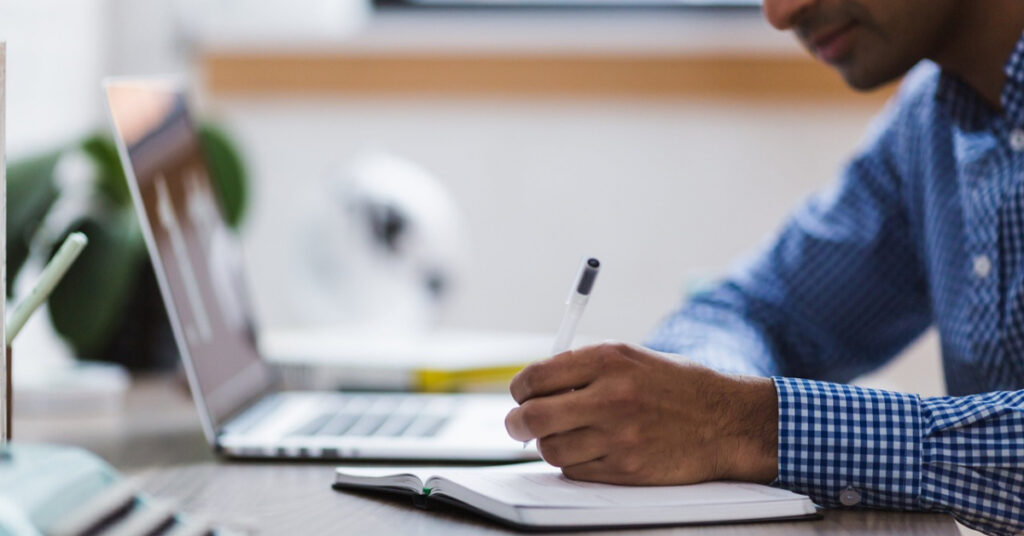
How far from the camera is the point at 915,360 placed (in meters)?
2.17

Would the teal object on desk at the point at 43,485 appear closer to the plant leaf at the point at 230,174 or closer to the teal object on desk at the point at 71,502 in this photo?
the teal object on desk at the point at 71,502

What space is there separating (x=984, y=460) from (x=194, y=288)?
63cm

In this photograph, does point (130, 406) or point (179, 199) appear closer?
point (179, 199)

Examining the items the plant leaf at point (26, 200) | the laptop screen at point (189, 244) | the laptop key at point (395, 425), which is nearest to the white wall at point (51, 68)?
the plant leaf at point (26, 200)

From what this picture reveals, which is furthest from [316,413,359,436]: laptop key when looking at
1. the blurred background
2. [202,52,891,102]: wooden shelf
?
[202,52,891,102]: wooden shelf

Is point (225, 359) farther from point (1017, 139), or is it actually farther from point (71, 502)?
point (1017, 139)

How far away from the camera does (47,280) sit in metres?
0.70

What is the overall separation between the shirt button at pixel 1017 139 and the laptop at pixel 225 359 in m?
0.56

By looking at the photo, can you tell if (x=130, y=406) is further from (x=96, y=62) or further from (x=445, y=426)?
(x=96, y=62)

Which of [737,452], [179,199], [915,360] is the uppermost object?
[179,199]

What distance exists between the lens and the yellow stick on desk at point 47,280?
693mm

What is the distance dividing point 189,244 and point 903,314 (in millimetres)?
847

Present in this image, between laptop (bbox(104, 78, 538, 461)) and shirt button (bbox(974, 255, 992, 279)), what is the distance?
484 mm

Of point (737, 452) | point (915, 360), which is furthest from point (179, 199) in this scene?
point (915, 360)
